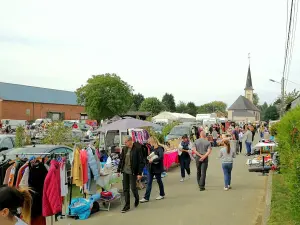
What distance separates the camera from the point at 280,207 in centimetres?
820

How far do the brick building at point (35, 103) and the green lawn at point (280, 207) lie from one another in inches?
2481

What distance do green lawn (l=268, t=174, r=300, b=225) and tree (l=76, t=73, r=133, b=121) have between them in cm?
4573

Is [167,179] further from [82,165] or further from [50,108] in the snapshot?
[50,108]

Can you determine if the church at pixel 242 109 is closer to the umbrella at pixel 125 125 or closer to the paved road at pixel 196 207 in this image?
the umbrella at pixel 125 125

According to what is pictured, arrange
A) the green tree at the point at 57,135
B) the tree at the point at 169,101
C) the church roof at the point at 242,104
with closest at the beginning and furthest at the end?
the green tree at the point at 57,135
the tree at the point at 169,101
the church roof at the point at 242,104

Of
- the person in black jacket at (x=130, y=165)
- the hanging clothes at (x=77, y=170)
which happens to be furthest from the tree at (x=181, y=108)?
the hanging clothes at (x=77, y=170)

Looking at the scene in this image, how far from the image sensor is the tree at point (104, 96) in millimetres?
55781

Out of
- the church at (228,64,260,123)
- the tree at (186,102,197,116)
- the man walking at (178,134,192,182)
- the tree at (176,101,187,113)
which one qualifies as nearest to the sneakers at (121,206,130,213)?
the man walking at (178,134,192,182)

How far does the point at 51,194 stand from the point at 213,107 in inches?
6006

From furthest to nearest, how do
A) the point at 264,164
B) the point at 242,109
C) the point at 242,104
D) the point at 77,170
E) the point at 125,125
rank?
the point at 242,104, the point at 242,109, the point at 125,125, the point at 264,164, the point at 77,170


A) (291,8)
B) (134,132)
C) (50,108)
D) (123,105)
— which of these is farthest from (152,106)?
(291,8)

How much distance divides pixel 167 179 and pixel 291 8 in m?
7.39

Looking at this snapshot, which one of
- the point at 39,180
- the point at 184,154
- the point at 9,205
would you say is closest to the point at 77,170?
the point at 39,180

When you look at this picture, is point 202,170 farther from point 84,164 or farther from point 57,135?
point 57,135
